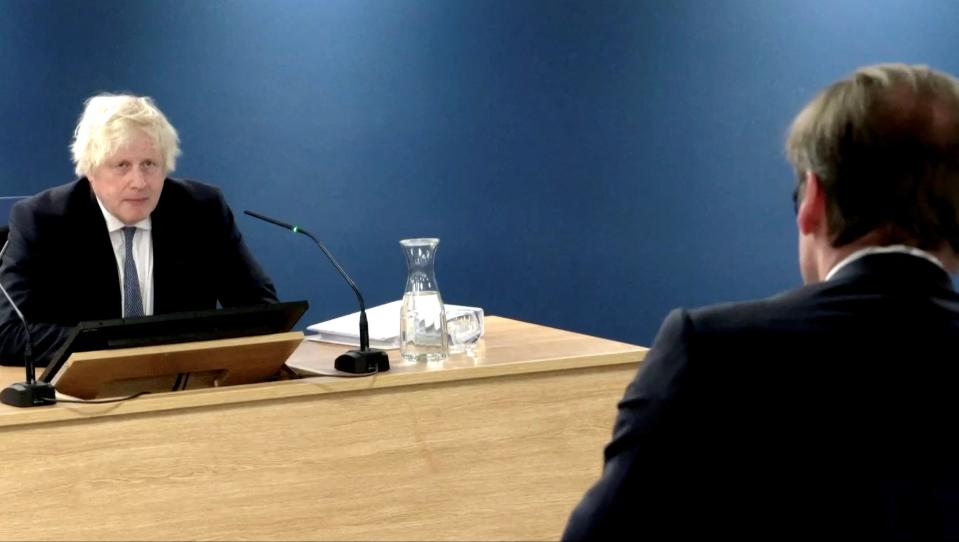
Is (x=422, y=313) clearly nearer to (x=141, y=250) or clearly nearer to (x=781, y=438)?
(x=141, y=250)

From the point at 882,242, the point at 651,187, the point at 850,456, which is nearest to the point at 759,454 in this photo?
the point at 850,456

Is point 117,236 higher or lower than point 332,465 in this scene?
higher

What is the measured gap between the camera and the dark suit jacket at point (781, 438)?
1054mm

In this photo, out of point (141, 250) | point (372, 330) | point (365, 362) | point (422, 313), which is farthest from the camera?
point (141, 250)

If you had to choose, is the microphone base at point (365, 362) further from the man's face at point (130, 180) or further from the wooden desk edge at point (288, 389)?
the man's face at point (130, 180)

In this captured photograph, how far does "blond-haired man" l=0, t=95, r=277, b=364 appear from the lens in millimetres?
2963

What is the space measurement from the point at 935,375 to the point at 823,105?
27 centimetres

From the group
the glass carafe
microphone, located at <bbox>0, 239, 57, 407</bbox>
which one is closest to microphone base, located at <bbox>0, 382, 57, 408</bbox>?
microphone, located at <bbox>0, 239, 57, 407</bbox>

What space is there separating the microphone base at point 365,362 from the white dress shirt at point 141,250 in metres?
0.86

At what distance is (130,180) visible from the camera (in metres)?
3.01

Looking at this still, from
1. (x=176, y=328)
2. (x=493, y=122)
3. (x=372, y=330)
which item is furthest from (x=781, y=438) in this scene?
(x=493, y=122)

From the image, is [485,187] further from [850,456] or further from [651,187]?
[850,456]

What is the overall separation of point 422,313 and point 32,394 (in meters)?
0.77

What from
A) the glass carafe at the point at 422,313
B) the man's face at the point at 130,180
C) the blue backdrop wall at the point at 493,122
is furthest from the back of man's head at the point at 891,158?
the blue backdrop wall at the point at 493,122
